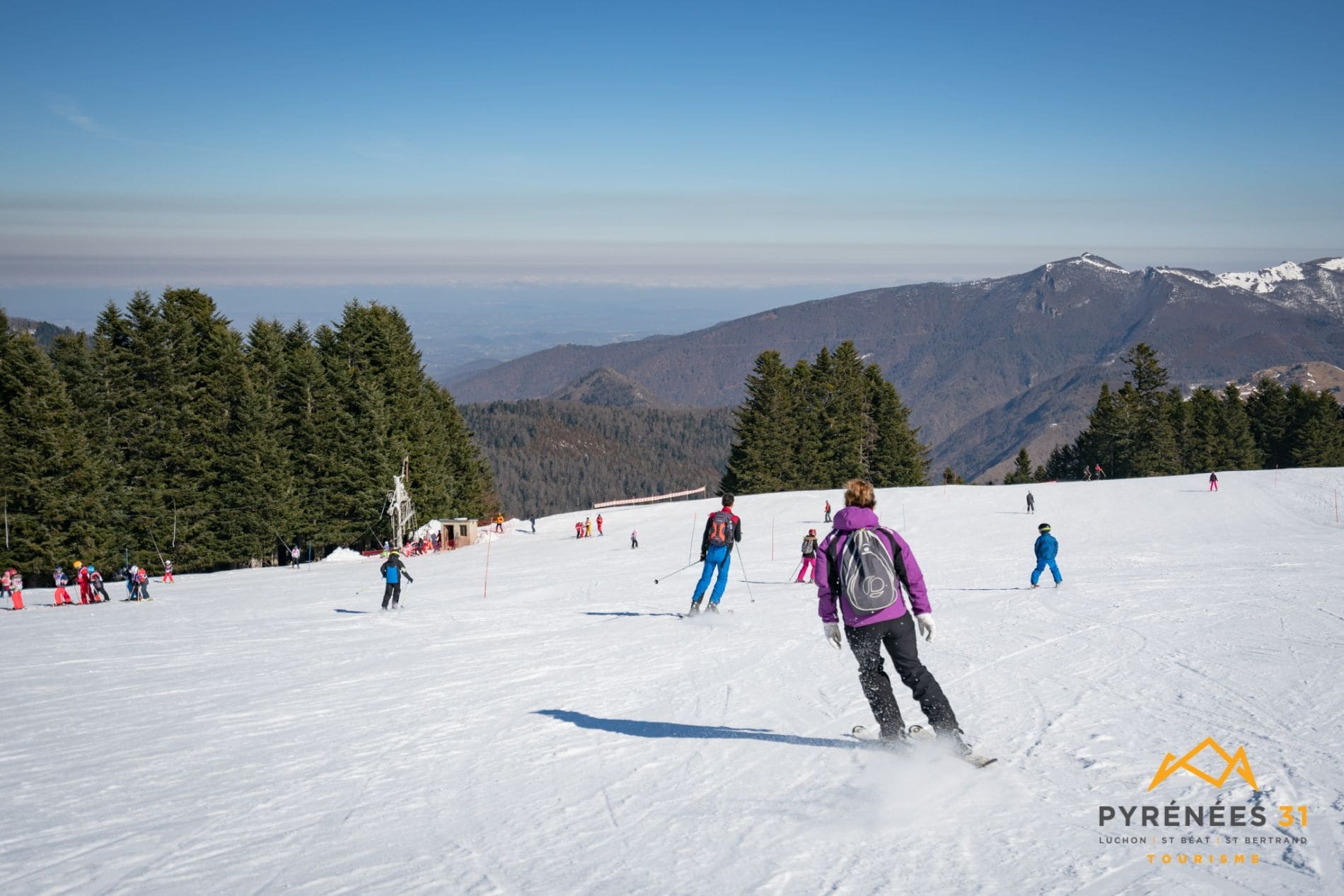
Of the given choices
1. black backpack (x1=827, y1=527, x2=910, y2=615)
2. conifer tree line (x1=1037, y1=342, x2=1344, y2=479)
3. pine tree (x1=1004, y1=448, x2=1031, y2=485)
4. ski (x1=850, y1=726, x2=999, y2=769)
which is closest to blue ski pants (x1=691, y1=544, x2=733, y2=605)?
ski (x1=850, y1=726, x2=999, y2=769)

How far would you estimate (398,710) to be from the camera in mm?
9367

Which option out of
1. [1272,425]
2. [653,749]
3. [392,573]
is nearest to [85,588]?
[392,573]

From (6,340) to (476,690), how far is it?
41.1 meters

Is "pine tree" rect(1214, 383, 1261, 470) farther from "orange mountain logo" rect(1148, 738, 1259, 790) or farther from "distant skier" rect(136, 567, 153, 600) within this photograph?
"orange mountain logo" rect(1148, 738, 1259, 790)

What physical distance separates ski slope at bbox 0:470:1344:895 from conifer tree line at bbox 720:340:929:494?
58.5 m

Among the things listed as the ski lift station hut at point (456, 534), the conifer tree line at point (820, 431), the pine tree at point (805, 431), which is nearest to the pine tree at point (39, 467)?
the ski lift station hut at point (456, 534)

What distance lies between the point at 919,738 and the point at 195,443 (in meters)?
48.9

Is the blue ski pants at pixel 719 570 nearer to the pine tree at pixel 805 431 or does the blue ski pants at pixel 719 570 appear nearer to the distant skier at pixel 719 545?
the distant skier at pixel 719 545

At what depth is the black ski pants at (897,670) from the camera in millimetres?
6520

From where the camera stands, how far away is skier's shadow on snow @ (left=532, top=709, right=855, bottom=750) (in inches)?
293

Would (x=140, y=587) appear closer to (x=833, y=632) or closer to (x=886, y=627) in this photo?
(x=833, y=632)

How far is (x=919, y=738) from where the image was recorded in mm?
6781

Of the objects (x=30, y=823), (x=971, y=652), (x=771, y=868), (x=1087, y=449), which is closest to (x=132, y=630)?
(x=30, y=823)

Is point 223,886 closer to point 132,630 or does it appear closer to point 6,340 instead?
point 132,630
